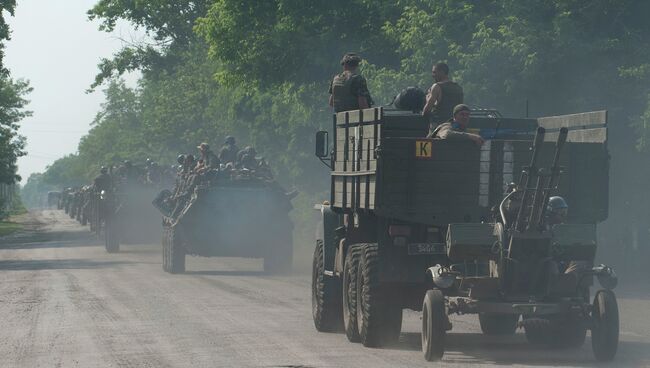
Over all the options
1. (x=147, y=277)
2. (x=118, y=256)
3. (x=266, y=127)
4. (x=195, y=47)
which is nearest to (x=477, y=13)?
(x=147, y=277)

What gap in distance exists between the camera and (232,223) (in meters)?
26.3

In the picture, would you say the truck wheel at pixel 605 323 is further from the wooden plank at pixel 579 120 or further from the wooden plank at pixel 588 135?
the wooden plank at pixel 579 120

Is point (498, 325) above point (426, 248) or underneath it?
underneath

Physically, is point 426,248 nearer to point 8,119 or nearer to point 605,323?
point 605,323

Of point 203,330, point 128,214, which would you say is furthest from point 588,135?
point 128,214

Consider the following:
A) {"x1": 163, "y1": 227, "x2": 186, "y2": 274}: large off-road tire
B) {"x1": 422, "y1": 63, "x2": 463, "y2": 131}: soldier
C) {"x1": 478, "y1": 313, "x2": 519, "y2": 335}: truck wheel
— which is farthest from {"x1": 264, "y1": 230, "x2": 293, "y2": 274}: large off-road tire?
{"x1": 422, "y1": 63, "x2": 463, "y2": 131}: soldier

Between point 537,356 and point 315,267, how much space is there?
12.0 feet

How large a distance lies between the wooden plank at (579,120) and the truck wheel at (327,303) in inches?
112

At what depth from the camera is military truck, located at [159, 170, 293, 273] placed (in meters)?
26.3

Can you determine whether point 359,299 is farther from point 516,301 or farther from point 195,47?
point 195,47

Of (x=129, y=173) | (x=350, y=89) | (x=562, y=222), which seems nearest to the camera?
(x=562, y=222)

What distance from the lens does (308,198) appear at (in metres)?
52.2

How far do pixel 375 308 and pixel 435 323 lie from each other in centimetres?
122

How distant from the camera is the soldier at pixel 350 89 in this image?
48.7ft
